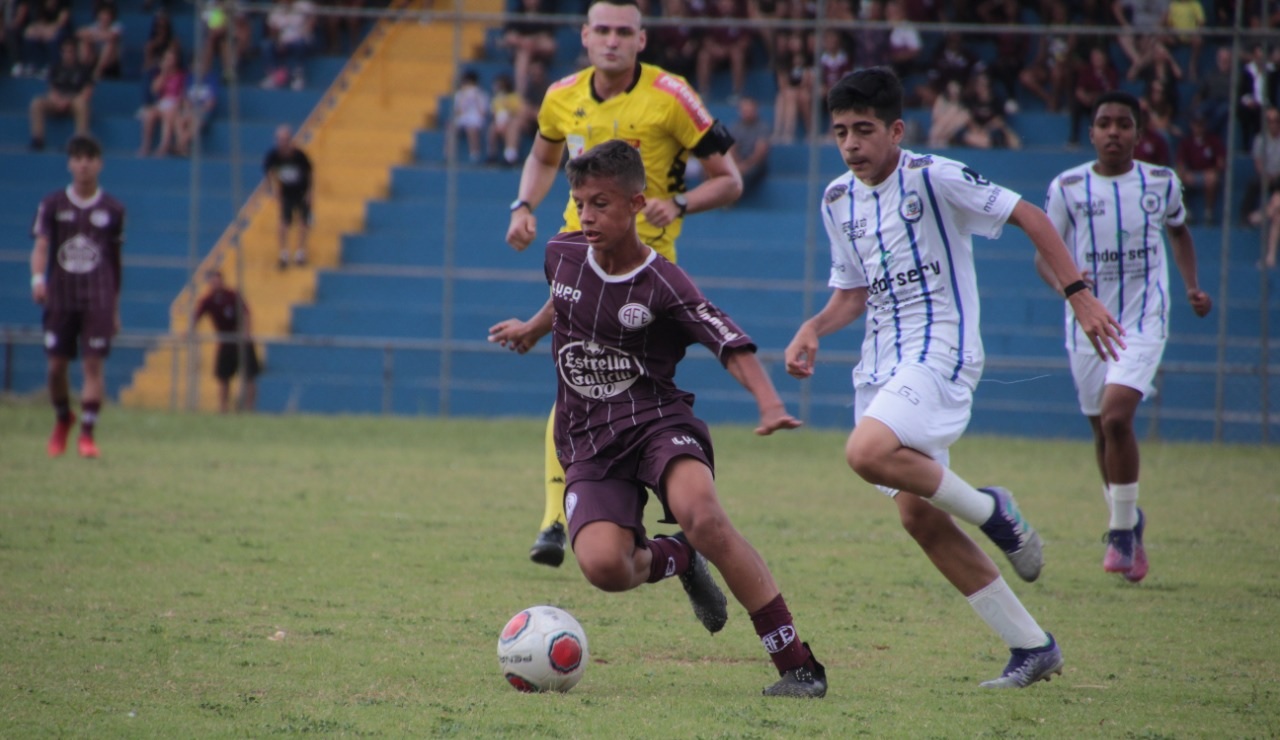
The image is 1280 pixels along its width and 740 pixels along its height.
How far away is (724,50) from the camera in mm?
19266

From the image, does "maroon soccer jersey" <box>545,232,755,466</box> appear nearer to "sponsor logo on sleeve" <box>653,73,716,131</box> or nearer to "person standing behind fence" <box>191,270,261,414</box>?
"sponsor logo on sleeve" <box>653,73,716,131</box>

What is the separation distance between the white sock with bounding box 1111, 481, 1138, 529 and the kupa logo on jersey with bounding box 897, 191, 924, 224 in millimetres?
2791

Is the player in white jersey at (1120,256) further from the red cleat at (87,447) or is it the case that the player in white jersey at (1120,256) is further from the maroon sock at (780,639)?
the red cleat at (87,447)

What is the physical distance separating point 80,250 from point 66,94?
11.4m

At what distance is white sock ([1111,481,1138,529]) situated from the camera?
732 centimetres

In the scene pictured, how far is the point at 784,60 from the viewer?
59.8 ft

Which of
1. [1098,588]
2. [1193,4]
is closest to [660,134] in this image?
[1098,588]

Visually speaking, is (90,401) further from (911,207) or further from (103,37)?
(103,37)

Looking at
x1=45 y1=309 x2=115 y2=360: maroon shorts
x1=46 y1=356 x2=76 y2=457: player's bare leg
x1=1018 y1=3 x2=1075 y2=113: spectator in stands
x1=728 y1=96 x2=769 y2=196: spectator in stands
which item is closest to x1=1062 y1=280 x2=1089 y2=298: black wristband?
x1=45 y1=309 x2=115 y2=360: maroon shorts

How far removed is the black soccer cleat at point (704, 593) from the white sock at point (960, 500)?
36.9 inches

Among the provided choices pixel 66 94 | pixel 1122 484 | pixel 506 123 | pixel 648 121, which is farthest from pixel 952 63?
pixel 66 94

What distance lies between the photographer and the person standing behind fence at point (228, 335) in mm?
17625

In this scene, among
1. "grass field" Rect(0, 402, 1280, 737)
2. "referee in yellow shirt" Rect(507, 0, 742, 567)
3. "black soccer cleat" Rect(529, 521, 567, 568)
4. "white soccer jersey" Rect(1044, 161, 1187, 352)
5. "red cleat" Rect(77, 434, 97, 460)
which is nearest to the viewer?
"grass field" Rect(0, 402, 1280, 737)

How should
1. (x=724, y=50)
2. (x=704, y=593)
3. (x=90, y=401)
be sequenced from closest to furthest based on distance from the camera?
(x=704, y=593) < (x=90, y=401) < (x=724, y=50)
